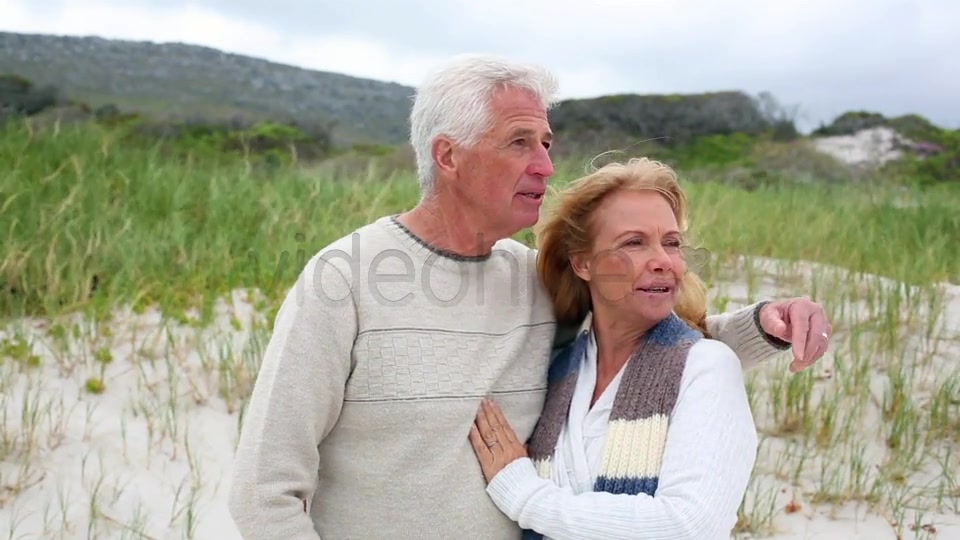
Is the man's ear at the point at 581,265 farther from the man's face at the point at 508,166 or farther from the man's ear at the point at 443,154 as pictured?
the man's ear at the point at 443,154

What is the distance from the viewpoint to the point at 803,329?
2164 mm

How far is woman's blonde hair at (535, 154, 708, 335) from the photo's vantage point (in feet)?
7.77

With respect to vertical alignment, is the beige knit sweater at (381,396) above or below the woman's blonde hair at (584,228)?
below

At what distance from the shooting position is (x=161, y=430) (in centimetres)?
424

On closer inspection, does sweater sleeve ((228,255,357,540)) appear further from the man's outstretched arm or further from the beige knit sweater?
the man's outstretched arm

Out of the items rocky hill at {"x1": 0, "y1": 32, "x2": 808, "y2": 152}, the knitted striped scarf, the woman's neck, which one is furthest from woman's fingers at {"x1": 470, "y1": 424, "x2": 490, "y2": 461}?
rocky hill at {"x1": 0, "y1": 32, "x2": 808, "y2": 152}

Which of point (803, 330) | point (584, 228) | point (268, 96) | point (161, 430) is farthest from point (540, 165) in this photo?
point (268, 96)

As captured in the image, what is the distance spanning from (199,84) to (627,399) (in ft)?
52.6

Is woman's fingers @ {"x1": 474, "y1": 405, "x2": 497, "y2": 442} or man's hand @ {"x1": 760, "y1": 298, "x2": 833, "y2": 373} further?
woman's fingers @ {"x1": 474, "y1": 405, "x2": 497, "y2": 442}

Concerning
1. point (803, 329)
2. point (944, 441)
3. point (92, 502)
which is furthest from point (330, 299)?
point (944, 441)

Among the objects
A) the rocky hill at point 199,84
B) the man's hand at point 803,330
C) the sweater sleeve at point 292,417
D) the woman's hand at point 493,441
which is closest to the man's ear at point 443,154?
the sweater sleeve at point 292,417

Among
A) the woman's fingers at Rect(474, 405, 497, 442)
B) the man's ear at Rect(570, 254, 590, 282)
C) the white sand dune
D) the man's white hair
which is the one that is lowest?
the white sand dune

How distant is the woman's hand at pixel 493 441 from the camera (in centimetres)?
226

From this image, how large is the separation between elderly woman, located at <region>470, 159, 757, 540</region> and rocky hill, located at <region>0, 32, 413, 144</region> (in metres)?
12.6
